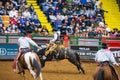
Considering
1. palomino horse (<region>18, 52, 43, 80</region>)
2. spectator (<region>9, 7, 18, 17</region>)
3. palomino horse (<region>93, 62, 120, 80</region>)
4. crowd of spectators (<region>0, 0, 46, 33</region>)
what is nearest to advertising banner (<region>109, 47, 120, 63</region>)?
crowd of spectators (<region>0, 0, 46, 33</region>)

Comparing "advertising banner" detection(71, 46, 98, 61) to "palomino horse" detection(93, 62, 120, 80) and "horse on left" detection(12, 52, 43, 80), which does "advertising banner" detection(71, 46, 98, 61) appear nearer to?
"horse on left" detection(12, 52, 43, 80)

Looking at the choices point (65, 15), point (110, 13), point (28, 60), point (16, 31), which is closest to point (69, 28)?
point (65, 15)

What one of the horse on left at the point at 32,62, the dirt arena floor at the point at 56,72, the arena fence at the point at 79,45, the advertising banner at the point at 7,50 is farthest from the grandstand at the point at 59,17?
the horse on left at the point at 32,62

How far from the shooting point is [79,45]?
→ 25.7 metres

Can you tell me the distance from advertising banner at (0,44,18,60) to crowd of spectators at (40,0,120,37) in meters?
3.54

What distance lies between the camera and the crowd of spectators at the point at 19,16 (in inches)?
1030

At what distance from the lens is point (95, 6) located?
104 ft

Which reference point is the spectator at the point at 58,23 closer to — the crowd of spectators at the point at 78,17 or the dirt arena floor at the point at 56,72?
the crowd of spectators at the point at 78,17

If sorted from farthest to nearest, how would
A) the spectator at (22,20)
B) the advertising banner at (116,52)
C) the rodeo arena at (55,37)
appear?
the spectator at (22,20)
the advertising banner at (116,52)
the rodeo arena at (55,37)

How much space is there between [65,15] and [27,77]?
11.3 meters

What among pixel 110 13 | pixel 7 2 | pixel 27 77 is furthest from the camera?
pixel 110 13

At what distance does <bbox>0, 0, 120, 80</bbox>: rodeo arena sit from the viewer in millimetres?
18731

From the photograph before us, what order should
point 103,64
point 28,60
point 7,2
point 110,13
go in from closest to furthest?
point 103,64, point 28,60, point 7,2, point 110,13

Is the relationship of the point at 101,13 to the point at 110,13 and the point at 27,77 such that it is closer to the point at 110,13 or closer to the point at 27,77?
the point at 110,13
